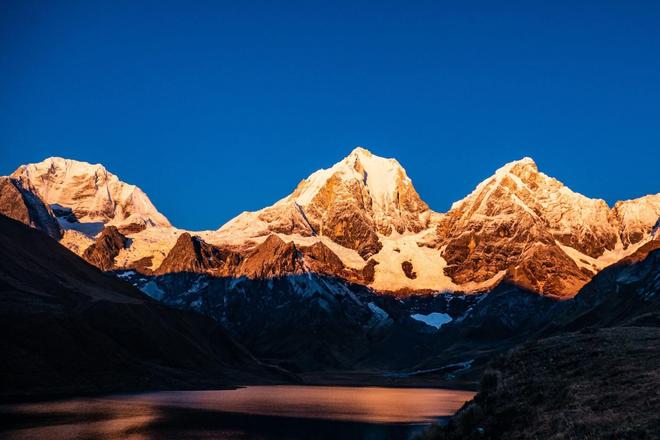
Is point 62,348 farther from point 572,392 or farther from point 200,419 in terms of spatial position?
point 572,392

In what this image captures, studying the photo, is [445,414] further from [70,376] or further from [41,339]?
[41,339]

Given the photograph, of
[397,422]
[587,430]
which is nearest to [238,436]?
[397,422]

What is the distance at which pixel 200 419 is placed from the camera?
99.0 meters

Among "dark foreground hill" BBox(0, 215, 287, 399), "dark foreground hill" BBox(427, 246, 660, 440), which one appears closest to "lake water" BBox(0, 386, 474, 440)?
"dark foreground hill" BBox(0, 215, 287, 399)

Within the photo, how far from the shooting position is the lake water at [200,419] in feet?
261

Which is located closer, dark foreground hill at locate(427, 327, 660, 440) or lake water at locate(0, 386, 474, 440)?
dark foreground hill at locate(427, 327, 660, 440)

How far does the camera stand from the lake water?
79.6m

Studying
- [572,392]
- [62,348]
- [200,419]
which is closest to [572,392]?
[572,392]

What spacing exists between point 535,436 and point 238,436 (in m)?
53.5

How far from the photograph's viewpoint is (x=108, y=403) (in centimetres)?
11950

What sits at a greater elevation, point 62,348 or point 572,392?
point 62,348

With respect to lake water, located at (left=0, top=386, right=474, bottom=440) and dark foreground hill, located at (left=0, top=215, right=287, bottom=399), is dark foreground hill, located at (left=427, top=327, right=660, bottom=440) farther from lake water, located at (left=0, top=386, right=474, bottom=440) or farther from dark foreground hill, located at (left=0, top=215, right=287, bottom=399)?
dark foreground hill, located at (left=0, top=215, right=287, bottom=399)

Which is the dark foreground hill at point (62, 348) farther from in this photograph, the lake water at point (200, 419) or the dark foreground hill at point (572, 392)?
the dark foreground hill at point (572, 392)

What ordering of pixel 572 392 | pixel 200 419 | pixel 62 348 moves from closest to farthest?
pixel 572 392 → pixel 200 419 → pixel 62 348
